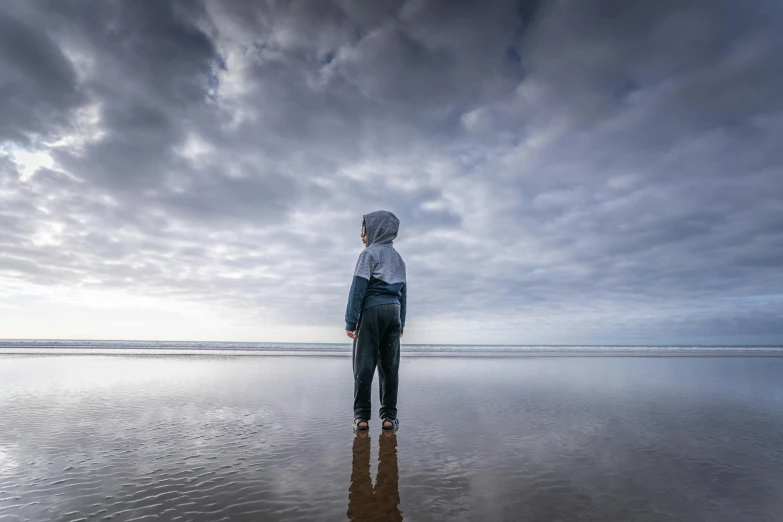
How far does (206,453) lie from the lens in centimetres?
357

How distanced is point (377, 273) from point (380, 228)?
67 cm

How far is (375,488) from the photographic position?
2.75 m

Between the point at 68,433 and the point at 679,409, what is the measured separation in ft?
26.8

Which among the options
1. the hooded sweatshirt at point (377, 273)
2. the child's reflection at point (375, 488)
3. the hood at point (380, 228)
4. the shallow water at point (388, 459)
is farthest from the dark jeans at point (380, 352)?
the hood at point (380, 228)

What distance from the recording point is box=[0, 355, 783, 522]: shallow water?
8.00ft

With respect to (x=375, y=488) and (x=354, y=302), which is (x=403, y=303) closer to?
(x=354, y=302)

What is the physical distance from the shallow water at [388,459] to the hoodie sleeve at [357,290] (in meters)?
1.26

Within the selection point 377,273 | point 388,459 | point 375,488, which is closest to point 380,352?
point 377,273

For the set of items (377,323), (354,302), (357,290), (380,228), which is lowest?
(377,323)

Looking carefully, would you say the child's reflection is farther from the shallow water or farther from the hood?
the hood

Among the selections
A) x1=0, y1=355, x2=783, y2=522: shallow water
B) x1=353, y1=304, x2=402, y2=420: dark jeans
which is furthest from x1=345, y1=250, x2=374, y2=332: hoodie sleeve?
x1=0, y1=355, x2=783, y2=522: shallow water

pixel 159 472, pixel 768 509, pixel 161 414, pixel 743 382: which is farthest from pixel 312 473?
pixel 743 382

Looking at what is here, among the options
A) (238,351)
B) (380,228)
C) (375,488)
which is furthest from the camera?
(238,351)

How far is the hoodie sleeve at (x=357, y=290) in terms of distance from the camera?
15.3 ft
